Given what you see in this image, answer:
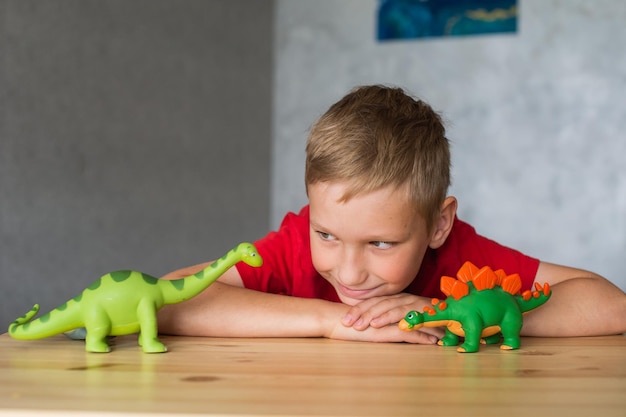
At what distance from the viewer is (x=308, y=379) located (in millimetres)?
800

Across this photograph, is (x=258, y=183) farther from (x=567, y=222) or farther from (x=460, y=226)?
(x=460, y=226)

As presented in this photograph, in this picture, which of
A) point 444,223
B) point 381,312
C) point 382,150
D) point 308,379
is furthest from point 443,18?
point 308,379

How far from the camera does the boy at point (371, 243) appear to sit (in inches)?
44.1

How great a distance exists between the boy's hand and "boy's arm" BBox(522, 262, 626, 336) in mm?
181

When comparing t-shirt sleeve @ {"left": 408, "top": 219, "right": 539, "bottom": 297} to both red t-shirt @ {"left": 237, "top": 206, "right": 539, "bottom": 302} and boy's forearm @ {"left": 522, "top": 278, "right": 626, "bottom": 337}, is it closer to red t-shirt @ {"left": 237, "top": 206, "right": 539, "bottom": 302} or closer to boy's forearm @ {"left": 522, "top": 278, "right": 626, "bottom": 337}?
red t-shirt @ {"left": 237, "top": 206, "right": 539, "bottom": 302}

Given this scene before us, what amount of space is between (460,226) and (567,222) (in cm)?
278

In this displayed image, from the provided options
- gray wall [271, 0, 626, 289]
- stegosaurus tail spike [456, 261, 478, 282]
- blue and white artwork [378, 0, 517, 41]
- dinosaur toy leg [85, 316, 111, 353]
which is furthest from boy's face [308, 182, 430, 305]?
blue and white artwork [378, 0, 517, 41]

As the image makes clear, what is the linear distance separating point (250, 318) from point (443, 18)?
11.2ft

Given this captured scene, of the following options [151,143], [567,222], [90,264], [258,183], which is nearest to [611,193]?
[567,222]

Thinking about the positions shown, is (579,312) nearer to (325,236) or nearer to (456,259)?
(456,259)

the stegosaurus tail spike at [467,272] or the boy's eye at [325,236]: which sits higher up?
the boy's eye at [325,236]

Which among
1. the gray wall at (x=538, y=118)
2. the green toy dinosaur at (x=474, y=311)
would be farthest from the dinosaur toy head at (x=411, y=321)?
the gray wall at (x=538, y=118)

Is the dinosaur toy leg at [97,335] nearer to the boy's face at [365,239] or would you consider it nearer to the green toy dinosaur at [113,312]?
the green toy dinosaur at [113,312]

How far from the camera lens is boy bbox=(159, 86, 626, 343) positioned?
1.12 m
